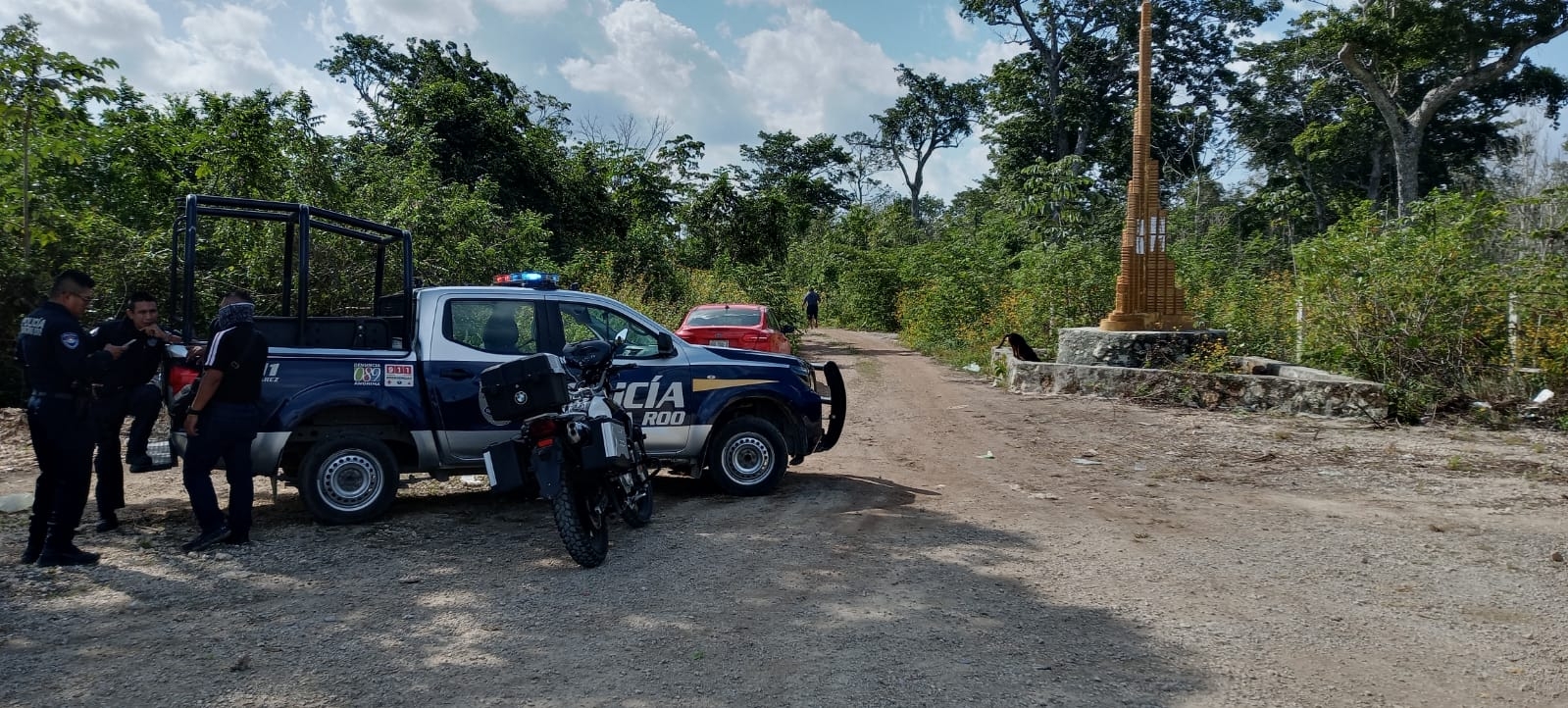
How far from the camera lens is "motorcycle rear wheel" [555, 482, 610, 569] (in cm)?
580

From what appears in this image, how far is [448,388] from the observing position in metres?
7.17

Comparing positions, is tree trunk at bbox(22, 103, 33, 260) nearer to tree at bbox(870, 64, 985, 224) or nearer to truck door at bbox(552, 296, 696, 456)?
truck door at bbox(552, 296, 696, 456)

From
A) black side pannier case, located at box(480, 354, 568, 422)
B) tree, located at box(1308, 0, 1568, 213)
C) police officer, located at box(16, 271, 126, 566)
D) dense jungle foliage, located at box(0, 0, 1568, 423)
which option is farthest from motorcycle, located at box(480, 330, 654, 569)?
tree, located at box(1308, 0, 1568, 213)

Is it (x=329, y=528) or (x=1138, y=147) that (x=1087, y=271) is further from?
(x=329, y=528)

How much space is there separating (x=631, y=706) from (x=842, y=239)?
42.7 m

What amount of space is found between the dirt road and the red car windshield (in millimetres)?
7387

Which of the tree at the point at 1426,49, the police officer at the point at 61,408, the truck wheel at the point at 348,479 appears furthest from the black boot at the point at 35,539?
the tree at the point at 1426,49

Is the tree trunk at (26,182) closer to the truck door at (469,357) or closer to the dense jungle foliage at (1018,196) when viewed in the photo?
the dense jungle foliage at (1018,196)

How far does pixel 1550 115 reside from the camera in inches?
1275

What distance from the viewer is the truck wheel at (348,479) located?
6789 mm

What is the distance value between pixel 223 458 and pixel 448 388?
148cm

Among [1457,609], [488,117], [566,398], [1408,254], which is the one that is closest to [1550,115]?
[1408,254]

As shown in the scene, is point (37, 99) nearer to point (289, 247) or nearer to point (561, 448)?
point (289, 247)

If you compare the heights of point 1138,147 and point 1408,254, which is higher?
point 1138,147
